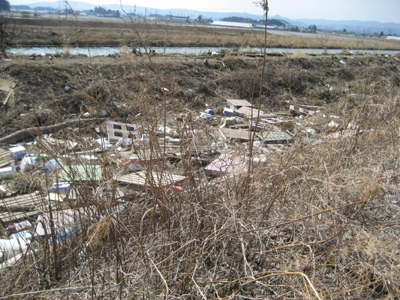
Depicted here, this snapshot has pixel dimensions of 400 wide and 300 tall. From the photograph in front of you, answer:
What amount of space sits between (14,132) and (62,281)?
6.16 meters

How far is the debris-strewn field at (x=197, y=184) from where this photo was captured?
1.80 m

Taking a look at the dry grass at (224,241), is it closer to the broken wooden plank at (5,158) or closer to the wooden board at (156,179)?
the wooden board at (156,179)

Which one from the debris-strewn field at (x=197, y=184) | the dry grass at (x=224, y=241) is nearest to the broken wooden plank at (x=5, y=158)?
the debris-strewn field at (x=197, y=184)

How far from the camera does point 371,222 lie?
245cm

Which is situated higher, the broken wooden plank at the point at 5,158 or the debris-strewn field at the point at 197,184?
the debris-strewn field at the point at 197,184

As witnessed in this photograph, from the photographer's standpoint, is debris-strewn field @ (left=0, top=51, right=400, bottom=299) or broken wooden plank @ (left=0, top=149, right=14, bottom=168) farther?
broken wooden plank @ (left=0, top=149, right=14, bottom=168)

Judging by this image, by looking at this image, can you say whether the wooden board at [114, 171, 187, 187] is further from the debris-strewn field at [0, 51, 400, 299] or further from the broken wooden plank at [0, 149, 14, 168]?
the broken wooden plank at [0, 149, 14, 168]

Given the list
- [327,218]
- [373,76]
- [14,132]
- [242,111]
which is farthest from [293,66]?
[327,218]

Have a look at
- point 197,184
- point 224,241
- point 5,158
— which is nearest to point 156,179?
point 197,184

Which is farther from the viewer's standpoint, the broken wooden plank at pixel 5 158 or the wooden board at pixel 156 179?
the broken wooden plank at pixel 5 158

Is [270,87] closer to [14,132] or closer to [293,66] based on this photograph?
[293,66]

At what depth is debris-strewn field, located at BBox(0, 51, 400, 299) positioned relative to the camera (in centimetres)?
180

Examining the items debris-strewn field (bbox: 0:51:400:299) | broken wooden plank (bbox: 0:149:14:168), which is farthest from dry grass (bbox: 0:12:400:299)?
broken wooden plank (bbox: 0:149:14:168)

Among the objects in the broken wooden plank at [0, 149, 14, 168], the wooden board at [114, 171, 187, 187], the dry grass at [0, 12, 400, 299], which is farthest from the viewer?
the broken wooden plank at [0, 149, 14, 168]
